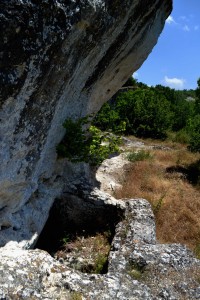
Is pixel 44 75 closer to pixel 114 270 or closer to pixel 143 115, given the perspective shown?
pixel 114 270

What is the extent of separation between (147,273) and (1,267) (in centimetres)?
250

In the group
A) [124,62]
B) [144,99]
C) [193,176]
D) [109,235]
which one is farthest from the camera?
[144,99]

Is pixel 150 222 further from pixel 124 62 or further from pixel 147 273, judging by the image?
pixel 124 62

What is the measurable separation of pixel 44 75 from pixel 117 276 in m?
3.44

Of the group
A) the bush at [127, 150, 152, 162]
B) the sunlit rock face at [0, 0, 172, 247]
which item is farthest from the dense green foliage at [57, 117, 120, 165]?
the bush at [127, 150, 152, 162]

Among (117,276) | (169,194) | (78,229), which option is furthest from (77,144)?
(169,194)

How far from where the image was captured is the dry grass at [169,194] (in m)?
10.1

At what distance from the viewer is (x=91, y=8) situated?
5648mm

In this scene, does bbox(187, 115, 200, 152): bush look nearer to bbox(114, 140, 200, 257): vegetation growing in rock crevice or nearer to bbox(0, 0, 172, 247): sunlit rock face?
bbox(114, 140, 200, 257): vegetation growing in rock crevice

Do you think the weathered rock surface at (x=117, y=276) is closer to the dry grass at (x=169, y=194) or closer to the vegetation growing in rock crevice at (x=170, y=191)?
the vegetation growing in rock crevice at (x=170, y=191)

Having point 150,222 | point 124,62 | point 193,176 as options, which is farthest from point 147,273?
point 193,176

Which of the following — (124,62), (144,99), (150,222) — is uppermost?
(144,99)

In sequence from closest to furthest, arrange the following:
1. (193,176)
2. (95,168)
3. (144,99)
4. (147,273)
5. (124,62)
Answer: (147,273)
(124,62)
(95,168)
(193,176)
(144,99)

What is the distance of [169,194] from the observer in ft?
41.1
